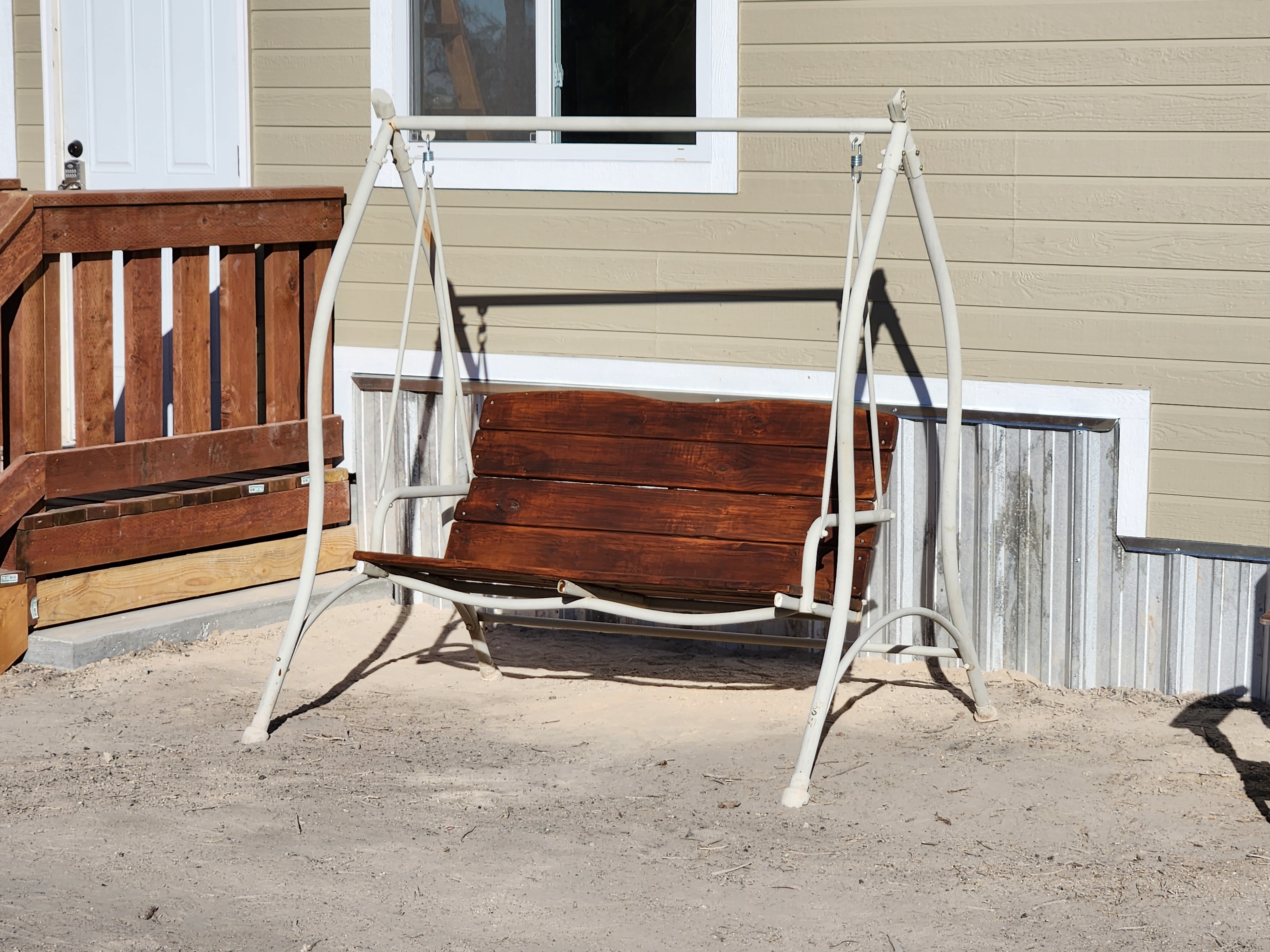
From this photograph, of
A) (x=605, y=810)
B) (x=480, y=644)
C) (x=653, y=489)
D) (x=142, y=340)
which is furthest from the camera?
(x=142, y=340)

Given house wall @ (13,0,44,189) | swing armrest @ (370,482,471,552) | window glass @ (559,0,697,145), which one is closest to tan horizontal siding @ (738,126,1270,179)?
window glass @ (559,0,697,145)

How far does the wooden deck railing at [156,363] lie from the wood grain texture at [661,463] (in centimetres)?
71

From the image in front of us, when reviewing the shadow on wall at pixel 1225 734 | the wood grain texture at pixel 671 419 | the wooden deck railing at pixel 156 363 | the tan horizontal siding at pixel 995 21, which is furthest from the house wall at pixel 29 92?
the shadow on wall at pixel 1225 734

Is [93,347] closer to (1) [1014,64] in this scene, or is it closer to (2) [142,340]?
(2) [142,340]

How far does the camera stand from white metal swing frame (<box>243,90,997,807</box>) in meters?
3.97

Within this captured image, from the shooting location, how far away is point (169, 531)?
5371 millimetres

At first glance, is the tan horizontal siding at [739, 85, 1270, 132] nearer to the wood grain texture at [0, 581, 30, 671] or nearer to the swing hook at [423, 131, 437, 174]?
the swing hook at [423, 131, 437, 174]

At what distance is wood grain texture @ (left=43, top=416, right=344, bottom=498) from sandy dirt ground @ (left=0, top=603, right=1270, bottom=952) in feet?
1.90

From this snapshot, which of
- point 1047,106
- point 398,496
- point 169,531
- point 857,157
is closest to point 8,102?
point 169,531

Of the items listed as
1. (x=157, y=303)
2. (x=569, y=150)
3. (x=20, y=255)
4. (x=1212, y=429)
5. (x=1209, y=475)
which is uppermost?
(x=569, y=150)

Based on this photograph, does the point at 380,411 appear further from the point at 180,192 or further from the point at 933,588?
the point at 933,588

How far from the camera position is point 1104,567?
4867 mm

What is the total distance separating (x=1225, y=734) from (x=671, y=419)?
180 cm

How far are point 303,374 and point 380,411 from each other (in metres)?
0.35
